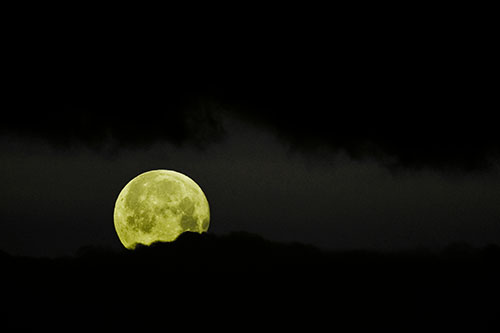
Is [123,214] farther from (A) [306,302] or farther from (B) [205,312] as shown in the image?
(A) [306,302]

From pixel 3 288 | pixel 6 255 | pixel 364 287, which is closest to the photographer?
pixel 3 288

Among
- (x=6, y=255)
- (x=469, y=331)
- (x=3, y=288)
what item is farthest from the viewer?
(x=6, y=255)

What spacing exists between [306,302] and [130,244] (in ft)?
33.5

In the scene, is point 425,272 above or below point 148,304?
above

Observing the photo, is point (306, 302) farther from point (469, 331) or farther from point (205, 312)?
point (469, 331)

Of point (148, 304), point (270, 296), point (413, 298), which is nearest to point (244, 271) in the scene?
point (270, 296)

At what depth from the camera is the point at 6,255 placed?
31109mm

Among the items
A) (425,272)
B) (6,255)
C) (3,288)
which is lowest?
(3,288)

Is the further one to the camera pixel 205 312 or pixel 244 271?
pixel 244 271

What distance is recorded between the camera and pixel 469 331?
1878 cm

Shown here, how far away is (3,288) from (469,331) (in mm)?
21255

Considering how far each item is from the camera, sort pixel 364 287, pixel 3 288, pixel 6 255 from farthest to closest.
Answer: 1. pixel 6 255
2. pixel 364 287
3. pixel 3 288

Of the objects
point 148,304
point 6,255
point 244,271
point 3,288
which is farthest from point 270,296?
point 6,255

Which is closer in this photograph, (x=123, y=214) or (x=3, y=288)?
(x=3, y=288)
